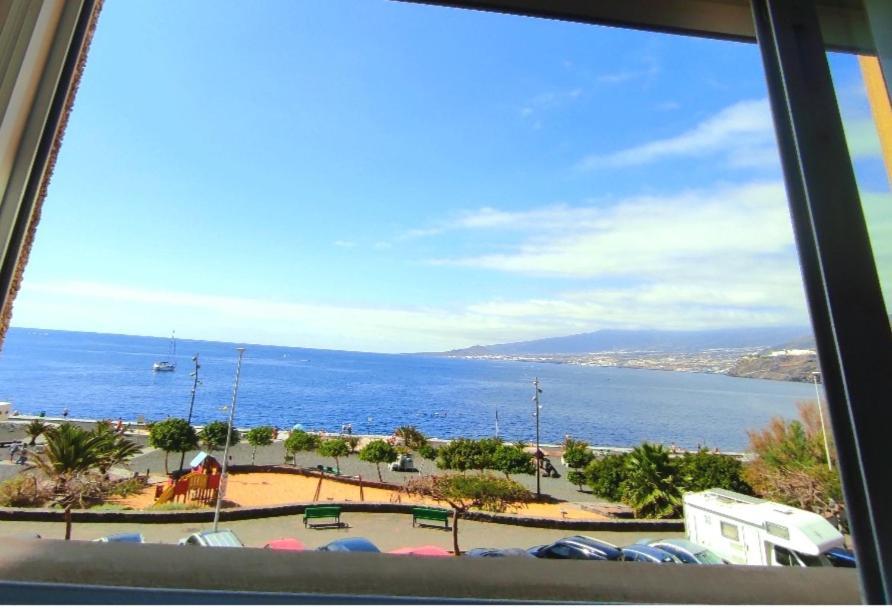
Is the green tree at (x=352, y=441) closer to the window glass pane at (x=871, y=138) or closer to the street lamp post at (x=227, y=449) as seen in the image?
the street lamp post at (x=227, y=449)

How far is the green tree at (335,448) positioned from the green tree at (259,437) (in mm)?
187

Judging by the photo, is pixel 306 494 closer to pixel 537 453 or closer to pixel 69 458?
pixel 69 458

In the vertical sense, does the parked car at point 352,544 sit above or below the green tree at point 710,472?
below

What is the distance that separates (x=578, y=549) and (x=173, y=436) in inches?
40.6

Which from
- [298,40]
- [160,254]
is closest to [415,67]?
[298,40]

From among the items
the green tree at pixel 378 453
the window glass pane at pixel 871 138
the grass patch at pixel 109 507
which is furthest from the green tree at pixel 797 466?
the grass patch at pixel 109 507

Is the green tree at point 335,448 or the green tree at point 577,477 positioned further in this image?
the green tree at point 335,448

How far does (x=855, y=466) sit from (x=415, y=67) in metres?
1.80

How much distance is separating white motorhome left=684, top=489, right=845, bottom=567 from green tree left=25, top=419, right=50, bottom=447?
1.40 metres

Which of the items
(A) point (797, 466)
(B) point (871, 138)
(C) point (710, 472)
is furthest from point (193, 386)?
(B) point (871, 138)

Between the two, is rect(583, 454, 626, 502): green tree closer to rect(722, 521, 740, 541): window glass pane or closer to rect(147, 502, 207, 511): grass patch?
rect(722, 521, 740, 541): window glass pane

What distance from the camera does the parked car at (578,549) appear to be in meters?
0.91

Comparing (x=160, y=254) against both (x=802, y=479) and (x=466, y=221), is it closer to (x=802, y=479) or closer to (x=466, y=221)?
(x=466, y=221)

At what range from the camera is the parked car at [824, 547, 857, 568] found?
0.69 meters
